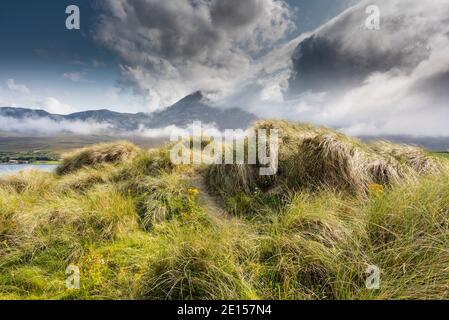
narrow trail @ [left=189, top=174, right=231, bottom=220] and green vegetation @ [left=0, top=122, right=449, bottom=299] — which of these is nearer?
green vegetation @ [left=0, top=122, right=449, bottom=299]

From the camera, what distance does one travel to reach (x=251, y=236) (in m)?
4.09

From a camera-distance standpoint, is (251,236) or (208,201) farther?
(208,201)

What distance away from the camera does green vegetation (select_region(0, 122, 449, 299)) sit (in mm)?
2998

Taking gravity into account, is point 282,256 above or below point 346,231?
below

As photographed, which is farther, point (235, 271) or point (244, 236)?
point (244, 236)

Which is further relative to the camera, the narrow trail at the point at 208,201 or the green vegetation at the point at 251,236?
the narrow trail at the point at 208,201

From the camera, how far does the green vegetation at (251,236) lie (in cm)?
300
